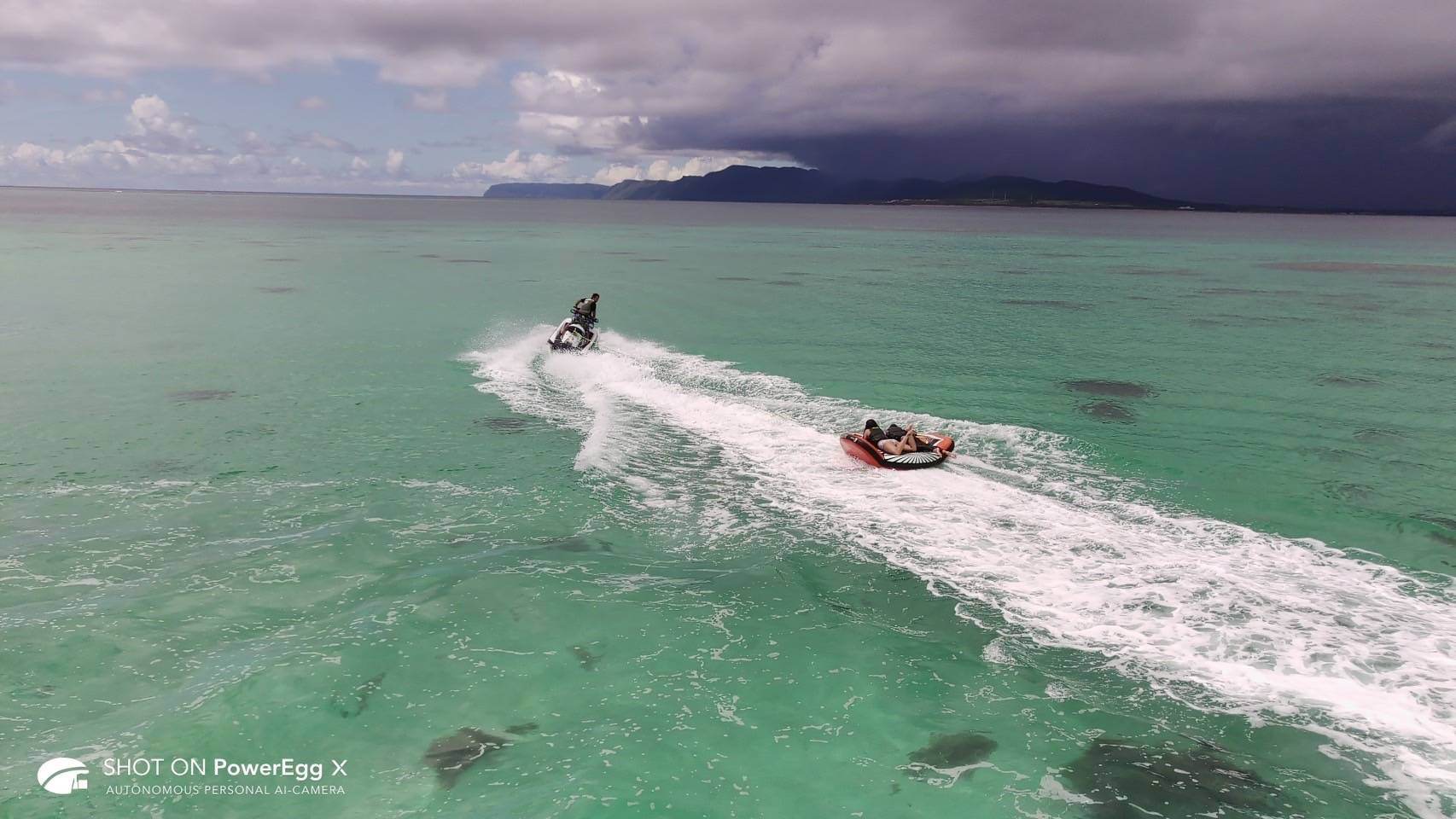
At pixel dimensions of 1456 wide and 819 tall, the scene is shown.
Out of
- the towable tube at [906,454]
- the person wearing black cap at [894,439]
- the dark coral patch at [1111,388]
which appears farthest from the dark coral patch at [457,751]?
the dark coral patch at [1111,388]

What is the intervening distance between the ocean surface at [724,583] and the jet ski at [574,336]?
1.13 meters

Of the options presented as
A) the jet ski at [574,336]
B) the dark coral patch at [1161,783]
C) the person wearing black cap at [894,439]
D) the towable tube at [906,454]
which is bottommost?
the dark coral patch at [1161,783]

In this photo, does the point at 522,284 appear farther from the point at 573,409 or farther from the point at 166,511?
the point at 166,511

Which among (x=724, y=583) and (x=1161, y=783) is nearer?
(x=1161, y=783)

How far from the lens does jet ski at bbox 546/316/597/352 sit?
40281 millimetres

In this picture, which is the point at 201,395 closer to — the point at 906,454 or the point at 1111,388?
the point at 906,454

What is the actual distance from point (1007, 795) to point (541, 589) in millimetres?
9638

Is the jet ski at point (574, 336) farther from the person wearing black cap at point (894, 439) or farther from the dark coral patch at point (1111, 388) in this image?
the dark coral patch at point (1111, 388)

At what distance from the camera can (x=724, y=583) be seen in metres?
17.7

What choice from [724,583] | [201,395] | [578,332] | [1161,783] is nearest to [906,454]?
[724,583]

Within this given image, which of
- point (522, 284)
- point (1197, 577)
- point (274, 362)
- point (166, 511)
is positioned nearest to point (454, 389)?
point (274, 362)

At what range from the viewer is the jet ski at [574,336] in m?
40.3

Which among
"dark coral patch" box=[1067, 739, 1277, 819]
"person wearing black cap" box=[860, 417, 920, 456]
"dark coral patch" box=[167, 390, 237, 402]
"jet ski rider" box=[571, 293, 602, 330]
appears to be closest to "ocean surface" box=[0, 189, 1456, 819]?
"dark coral patch" box=[1067, 739, 1277, 819]

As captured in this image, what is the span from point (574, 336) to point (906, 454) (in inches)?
874
